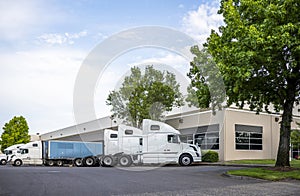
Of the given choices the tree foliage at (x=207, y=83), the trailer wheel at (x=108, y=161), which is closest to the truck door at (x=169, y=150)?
the trailer wheel at (x=108, y=161)

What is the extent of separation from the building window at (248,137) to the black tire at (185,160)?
8257 millimetres

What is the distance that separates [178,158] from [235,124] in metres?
9.34

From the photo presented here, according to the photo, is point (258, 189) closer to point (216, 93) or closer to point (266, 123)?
point (216, 93)

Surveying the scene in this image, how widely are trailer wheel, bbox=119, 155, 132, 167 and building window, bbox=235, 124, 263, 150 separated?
11535 mm

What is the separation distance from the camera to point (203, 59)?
22.8m

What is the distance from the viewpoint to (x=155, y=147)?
28.7 metres

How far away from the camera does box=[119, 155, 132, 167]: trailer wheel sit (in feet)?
96.6

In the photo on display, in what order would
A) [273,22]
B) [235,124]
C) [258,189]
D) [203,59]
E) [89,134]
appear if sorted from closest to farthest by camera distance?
[258,189] → [273,22] → [203,59] → [235,124] → [89,134]

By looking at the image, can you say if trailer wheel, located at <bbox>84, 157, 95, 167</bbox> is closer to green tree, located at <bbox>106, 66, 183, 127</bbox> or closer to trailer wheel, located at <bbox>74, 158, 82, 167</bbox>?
trailer wheel, located at <bbox>74, 158, 82, 167</bbox>

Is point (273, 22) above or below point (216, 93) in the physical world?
above

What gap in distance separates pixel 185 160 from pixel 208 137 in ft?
28.5

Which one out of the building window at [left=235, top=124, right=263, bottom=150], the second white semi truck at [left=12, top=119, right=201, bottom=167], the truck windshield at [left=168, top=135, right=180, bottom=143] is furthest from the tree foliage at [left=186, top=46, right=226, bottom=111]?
the building window at [left=235, top=124, right=263, bottom=150]

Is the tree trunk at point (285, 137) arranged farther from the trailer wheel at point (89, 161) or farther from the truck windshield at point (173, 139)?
the trailer wheel at point (89, 161)

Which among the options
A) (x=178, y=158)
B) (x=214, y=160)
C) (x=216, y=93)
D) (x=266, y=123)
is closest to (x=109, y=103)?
(x=178, y=158)
